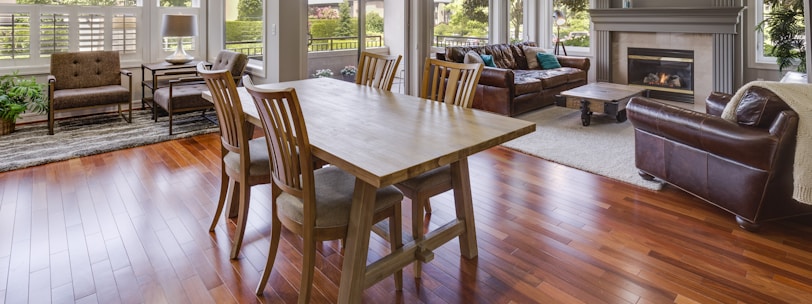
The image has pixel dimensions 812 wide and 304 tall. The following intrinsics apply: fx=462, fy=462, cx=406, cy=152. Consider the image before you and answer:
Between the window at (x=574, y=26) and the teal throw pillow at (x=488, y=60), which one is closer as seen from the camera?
the teal throw pillow at (x=488, y=60)

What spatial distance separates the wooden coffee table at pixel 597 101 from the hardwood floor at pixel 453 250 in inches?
72.2

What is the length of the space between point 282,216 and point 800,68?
6523mm

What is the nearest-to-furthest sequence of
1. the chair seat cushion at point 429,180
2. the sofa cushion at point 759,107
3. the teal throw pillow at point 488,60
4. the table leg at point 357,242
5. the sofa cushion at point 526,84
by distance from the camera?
the table leg at point 357,242
the chair seat cushion at point 429,180
the sofa cushion at point 759,107
the sofa cushion at point 526,84
the teal throw pillow at point 488,60

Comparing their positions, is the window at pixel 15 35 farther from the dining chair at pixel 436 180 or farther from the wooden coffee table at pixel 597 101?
the wooden coffee table at pixel 597 101

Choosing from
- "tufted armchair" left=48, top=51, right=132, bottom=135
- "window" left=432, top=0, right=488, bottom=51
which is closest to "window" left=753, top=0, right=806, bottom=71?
"window" left=432, top=0, right=488, bottom=51

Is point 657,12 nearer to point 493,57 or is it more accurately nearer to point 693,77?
point 693,77

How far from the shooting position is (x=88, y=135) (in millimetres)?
4621

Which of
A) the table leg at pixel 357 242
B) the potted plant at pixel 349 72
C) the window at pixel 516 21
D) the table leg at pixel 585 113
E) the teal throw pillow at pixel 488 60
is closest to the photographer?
the table leg at pixel 357 242

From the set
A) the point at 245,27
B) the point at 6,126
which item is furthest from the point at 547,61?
the point at 6,126

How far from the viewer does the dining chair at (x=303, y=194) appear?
165 centimetres

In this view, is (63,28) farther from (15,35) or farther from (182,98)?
(182,98)

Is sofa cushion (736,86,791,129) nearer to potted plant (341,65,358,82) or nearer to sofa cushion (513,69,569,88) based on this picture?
sofa cushion (513,69,569,88)

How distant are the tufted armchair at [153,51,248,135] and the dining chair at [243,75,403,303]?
3.36 meters

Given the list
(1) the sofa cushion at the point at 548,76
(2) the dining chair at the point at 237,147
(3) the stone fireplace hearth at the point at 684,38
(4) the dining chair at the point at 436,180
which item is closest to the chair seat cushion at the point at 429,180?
(4) the dining chair at the point at 436,180
